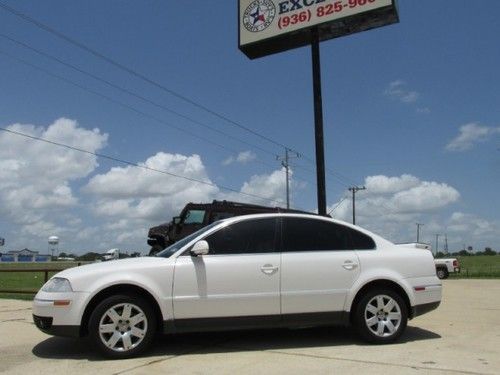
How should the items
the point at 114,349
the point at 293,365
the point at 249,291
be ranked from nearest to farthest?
the point at 293,365 → the point at 114,349 → the point at 249,291

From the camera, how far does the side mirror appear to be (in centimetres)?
662

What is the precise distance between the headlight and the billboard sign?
14.8 meters

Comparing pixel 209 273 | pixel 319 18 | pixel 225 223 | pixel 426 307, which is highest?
pixel 319 18

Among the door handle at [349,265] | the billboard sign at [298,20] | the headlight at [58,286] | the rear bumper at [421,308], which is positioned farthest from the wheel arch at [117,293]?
the billboard sign at [298,20]

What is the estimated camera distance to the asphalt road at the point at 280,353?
5.87 meters

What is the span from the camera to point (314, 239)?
23.9 feet

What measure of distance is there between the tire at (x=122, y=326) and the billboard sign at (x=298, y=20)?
14703mm

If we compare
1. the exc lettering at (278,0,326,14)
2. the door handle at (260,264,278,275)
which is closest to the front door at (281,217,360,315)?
the door handle at (260,264,278,275)

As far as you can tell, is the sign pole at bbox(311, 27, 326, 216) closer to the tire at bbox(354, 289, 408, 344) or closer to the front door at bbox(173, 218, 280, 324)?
the tire at bbox(354, 289, 408, 344)

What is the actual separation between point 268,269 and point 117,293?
70.0 inches

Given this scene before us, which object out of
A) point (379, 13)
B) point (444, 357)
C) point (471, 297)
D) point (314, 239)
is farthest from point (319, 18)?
point (444, 357)

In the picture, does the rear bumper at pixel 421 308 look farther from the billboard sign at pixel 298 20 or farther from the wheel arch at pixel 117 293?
the billboard sign at pixel 298 20

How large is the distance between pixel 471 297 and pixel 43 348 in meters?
10.2

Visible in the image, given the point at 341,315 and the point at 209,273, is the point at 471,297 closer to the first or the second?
the point at 341,315
